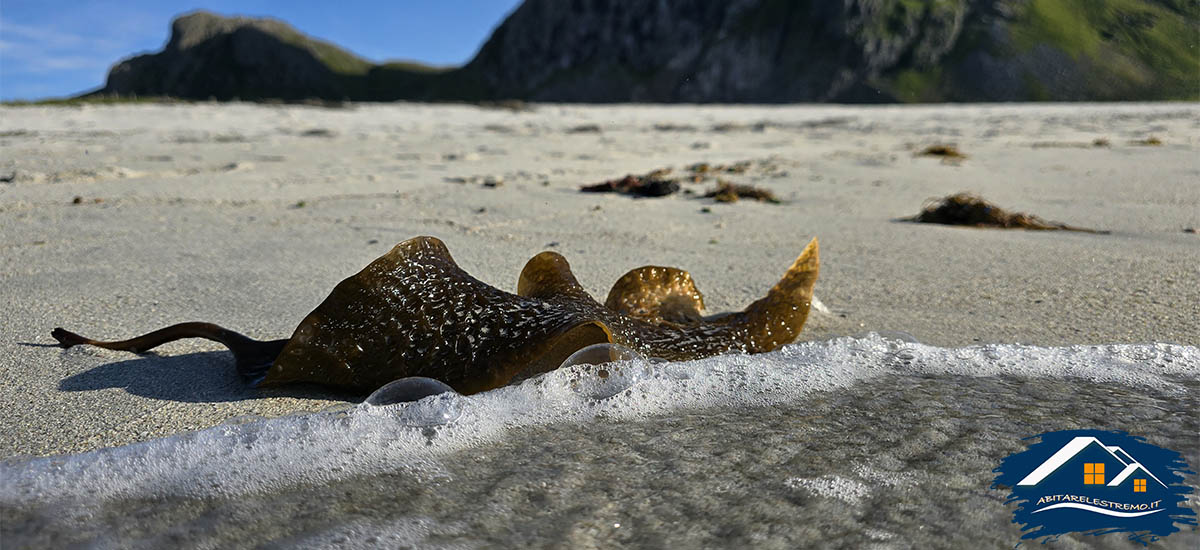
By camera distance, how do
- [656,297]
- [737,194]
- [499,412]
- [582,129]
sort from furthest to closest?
[582,129], [737,194], [656,297], [499,412]

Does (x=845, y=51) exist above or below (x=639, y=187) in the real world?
above

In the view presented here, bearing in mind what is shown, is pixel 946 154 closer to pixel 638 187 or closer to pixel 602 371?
pixel 638 187

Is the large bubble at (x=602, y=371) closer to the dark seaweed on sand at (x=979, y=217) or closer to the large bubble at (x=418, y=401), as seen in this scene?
the large bubble at (x=418, y=401)

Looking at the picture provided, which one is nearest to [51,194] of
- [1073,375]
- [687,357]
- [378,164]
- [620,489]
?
[378,164]

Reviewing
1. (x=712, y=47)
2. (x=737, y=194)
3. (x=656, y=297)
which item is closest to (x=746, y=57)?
(x=712, y=47)

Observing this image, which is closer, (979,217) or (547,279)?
(547,279)

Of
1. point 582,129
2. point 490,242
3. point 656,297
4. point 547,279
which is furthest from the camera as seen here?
point 582,129

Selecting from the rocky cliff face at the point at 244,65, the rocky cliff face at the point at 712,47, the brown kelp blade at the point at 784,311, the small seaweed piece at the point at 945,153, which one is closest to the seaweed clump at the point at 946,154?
the small seaweed piece at the point at 945,153

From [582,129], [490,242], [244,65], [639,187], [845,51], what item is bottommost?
[490,242]
